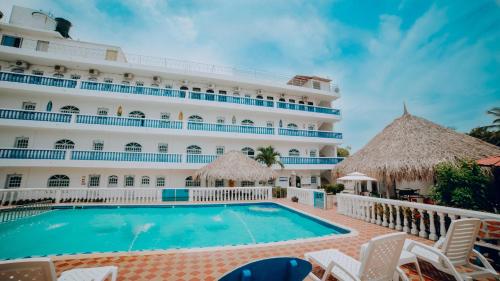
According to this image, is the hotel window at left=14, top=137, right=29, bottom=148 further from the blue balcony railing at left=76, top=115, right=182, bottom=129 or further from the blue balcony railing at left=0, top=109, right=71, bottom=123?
the blue balcony railing at left=76, top=115, right=182, bottom=129

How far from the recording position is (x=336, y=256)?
3.58 m

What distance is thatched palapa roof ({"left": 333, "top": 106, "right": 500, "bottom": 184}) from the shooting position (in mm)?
9273

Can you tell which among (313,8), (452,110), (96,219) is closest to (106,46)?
(96,219)

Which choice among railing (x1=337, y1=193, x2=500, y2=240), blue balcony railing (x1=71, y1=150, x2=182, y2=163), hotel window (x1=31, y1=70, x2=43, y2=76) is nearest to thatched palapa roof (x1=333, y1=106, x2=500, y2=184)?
railing (x1=337, y1=193, x2=500, y2=240)

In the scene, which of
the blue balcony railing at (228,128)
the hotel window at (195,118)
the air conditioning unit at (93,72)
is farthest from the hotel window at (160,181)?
the air conditioning unit at (93,72)

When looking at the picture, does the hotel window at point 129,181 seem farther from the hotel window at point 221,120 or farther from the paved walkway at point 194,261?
the paved walkway at point 194,261

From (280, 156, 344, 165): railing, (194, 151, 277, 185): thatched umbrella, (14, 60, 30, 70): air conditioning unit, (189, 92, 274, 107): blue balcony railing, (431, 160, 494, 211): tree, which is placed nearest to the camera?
(431, 160, 494, 211): tree

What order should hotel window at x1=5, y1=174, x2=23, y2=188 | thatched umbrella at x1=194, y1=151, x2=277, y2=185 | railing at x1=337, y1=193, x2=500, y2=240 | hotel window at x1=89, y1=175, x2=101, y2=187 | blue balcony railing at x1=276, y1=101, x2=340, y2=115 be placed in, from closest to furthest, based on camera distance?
railing at x1=337, y1=193, x2=500, y2=240 < thatched umbrella at x1=194, y1=151, x2=277, y2=185 < hotel window at x1=5, y1=174, x2=23, y2=188 < hotel window at x1=89, y1=175, x2=101, y2=187 < blue balcony railing at x1=276, y1=101, x2=340, y2=115

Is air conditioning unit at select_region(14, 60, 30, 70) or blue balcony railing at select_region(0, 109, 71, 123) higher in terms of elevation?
air conditioning unit at select_region(14, 60, 30, 70)

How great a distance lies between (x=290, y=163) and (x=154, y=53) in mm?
16123

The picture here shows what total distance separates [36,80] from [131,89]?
21.1 ft

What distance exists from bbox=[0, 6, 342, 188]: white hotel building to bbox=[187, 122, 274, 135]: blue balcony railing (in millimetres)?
87

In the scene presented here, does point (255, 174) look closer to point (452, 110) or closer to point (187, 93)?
point (187, 93)

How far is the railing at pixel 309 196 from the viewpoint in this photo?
11261 millimetres
